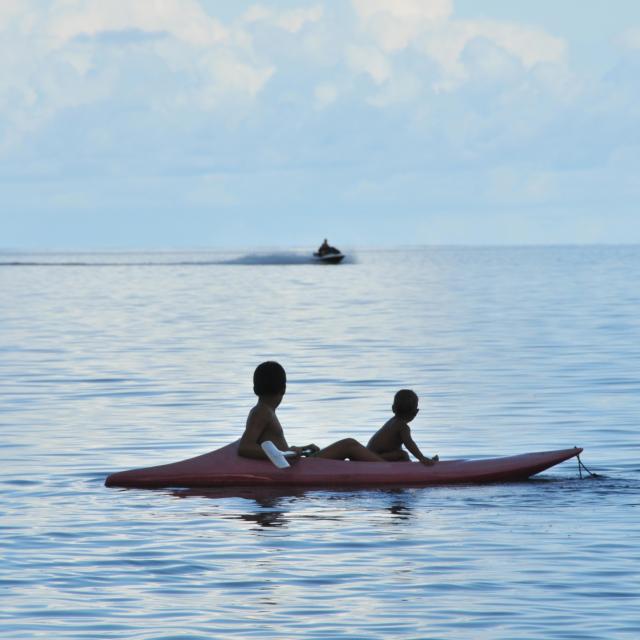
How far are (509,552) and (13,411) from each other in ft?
41.2

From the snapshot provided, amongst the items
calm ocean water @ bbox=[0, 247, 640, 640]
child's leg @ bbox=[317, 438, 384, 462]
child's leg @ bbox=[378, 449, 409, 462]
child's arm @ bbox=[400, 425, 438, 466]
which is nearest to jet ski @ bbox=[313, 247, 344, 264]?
calm ocean water @ bbox=[0, 247, 640, 640]

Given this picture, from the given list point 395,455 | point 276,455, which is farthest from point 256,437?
point 395,455

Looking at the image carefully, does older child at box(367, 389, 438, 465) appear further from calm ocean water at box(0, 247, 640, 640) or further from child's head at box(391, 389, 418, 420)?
calm ocean water at box(0, 247, 640, 640)

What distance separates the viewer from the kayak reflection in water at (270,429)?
15047 millimetres

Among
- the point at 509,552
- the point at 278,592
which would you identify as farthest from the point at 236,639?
the point at 509,552

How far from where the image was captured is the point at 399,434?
15.6 m

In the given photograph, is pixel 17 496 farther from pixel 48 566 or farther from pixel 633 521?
pixel 633 521

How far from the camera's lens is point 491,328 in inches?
A: 1741

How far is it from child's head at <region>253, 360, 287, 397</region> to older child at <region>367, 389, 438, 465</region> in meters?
1.14

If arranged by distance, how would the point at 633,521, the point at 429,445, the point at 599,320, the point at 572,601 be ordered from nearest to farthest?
the point at 572,601
the point at 633,521
the point at 429,445
the point at 599,320

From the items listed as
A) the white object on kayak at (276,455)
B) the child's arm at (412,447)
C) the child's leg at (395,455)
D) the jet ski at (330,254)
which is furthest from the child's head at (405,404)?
the jet ski at (330,254)

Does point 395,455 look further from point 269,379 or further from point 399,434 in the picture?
point 269,379

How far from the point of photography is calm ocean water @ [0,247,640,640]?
397 inches

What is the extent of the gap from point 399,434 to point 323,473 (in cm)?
92
